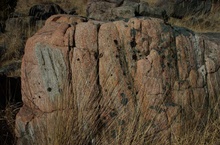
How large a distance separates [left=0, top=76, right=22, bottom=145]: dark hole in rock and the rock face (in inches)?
18.9

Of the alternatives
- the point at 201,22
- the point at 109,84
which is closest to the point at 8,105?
the point at 109,84

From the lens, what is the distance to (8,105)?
4.19 meters

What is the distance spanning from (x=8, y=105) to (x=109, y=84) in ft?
4.61

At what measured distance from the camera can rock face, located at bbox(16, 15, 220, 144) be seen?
10.9 feet

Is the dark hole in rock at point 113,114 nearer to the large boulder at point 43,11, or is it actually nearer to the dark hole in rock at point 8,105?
the dark hole in rock at point 8,105

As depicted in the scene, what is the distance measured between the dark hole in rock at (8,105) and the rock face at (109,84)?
48 cm

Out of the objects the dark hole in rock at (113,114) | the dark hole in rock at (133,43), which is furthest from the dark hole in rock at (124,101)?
the dark hole in rock at (133,43)

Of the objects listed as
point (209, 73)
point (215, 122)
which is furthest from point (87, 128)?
point (209, 73)

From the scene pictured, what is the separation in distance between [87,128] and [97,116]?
0.51 ft

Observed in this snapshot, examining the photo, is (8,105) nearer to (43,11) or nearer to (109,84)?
(109,84)

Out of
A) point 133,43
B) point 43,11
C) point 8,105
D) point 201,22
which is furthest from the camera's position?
point 43,11

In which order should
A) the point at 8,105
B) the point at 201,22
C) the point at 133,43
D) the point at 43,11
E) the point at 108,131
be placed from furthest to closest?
the point at 43,11 → the point at 201,22 → the point at 8,105 → the point at 133,43 → the point at 108,131

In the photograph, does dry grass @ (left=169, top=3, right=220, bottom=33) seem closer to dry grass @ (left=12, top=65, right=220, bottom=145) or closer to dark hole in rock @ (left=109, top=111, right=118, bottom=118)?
dry grass @ (left=12, top=65, right=220, bottom=145)

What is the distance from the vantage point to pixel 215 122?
11.2 feet
